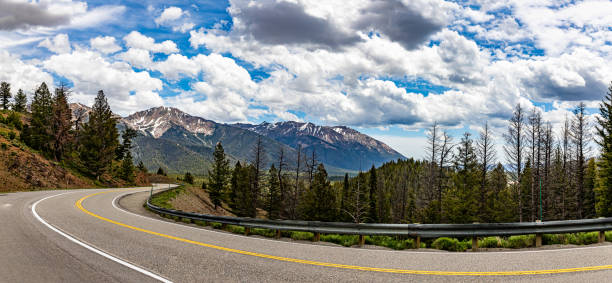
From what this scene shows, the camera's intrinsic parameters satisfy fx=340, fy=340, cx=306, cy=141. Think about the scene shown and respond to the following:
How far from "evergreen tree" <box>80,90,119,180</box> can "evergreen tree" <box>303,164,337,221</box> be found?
109 feet

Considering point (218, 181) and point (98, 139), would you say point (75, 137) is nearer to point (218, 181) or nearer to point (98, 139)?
point (98, 139)

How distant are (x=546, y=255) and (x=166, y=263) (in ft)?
32.7

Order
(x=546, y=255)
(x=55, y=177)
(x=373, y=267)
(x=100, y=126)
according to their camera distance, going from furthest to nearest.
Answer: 1. (x=100, y=126)
2. (x=55, y=177)
3. (x=546, y=255)
4. (x=373, y=267)

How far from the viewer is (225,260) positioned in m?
8.29

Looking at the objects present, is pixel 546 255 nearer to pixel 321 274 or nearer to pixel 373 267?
pixel 373 267

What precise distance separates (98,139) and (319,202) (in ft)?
121

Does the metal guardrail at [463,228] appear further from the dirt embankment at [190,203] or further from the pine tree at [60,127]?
the pine tree at [60,127]

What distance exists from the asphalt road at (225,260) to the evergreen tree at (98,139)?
45455 mm

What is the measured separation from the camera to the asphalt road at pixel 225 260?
688cm

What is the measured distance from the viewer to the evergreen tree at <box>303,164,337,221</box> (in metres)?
57.1

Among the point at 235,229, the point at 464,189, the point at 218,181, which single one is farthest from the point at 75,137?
the point at 464,189

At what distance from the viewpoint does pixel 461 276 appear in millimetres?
7141

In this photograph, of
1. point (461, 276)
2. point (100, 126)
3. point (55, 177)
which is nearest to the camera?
point (461, 276)

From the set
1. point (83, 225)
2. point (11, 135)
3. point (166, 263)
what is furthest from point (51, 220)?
point (11, 135)
